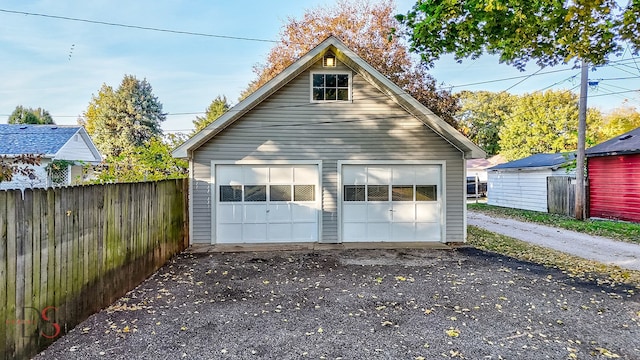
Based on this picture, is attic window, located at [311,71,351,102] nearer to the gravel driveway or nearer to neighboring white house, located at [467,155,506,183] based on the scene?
the gravel driveway

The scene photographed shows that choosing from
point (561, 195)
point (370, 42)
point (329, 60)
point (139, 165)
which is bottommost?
point (561, 195)

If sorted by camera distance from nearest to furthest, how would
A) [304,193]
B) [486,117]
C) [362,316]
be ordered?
[362,316], [304,193], [486,117]

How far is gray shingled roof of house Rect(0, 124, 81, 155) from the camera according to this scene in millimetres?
17266

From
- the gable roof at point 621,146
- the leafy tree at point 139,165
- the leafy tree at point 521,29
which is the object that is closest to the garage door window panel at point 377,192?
the leafy tree at point 521,29

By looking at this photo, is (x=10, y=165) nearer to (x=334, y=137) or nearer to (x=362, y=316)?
(x=362, y=316)

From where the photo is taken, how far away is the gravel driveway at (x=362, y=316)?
3590 mm

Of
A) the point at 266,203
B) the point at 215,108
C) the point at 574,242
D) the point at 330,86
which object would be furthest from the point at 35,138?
the point at 574,242

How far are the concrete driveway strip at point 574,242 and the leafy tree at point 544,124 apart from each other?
2067 centimetres

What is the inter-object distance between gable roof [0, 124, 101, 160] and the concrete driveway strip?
19.4 m

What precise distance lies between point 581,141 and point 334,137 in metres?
10.0

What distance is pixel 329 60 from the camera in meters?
8.98

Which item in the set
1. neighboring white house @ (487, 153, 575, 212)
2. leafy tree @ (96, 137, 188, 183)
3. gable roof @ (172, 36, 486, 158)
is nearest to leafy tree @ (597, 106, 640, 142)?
neighboring white house @ (487, 153, 575, 212)

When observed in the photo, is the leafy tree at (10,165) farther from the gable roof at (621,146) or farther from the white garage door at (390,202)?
the gable roof at (621,146)

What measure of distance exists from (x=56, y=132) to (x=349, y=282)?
19978mm
